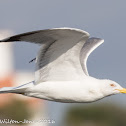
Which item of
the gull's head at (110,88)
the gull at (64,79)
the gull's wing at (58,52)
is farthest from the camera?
the gull's head at (110,88)

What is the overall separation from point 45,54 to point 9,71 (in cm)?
4348

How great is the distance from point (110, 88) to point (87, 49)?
1.96 meters

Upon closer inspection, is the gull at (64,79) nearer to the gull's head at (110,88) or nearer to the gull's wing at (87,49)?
the gull's head at (110,88)

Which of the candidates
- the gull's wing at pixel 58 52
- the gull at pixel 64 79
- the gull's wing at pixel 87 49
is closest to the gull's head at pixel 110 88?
the gull at pixel 64 79

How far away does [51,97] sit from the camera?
1447 centimetres

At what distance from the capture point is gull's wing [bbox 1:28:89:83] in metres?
13.5

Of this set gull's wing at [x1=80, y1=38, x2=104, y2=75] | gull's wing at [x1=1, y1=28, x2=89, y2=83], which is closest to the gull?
gull's wing at [x1=1, y1=28, x2=89, y2=83]

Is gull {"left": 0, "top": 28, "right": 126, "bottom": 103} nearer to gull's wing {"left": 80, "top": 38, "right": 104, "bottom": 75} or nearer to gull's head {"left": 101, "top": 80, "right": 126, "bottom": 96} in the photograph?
gull's head {"left": 101, "top": 80, "right": 126, "bottom": 96}

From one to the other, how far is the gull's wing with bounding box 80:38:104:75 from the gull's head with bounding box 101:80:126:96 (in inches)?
26.4

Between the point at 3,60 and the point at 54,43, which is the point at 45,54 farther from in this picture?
the point at 3,60

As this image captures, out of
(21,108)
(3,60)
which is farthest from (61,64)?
(3,60)

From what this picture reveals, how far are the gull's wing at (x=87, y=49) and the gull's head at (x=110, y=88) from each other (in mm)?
671

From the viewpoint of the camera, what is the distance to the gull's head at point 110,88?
48.0 feet

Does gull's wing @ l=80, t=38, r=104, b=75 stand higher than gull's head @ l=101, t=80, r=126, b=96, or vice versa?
gull's wing @ l=80, t=38, r=104, b=75
